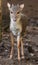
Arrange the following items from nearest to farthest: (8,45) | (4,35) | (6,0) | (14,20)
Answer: (14,20)
(8,45)
(4,35)
(6,0)

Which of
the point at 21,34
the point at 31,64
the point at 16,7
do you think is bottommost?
the point at 31,64

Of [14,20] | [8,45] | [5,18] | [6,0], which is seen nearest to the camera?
[14,20]

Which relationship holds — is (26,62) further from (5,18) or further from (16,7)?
(5,18)

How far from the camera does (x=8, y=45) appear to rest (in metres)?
8.03

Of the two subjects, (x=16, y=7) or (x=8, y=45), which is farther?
(x=8, y=45)

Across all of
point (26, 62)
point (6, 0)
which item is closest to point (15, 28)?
point (26, 62)

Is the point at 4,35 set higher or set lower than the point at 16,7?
lower

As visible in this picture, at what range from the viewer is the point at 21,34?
7082mm

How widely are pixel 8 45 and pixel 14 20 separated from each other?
4.18 ft

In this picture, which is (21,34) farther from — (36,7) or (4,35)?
(36,7)

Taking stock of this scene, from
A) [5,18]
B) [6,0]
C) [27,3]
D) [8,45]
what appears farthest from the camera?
[27,3]

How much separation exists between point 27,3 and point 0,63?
578cm

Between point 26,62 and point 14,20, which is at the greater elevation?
point 14,20

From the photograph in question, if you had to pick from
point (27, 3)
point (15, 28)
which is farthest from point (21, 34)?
point (27, 3)
